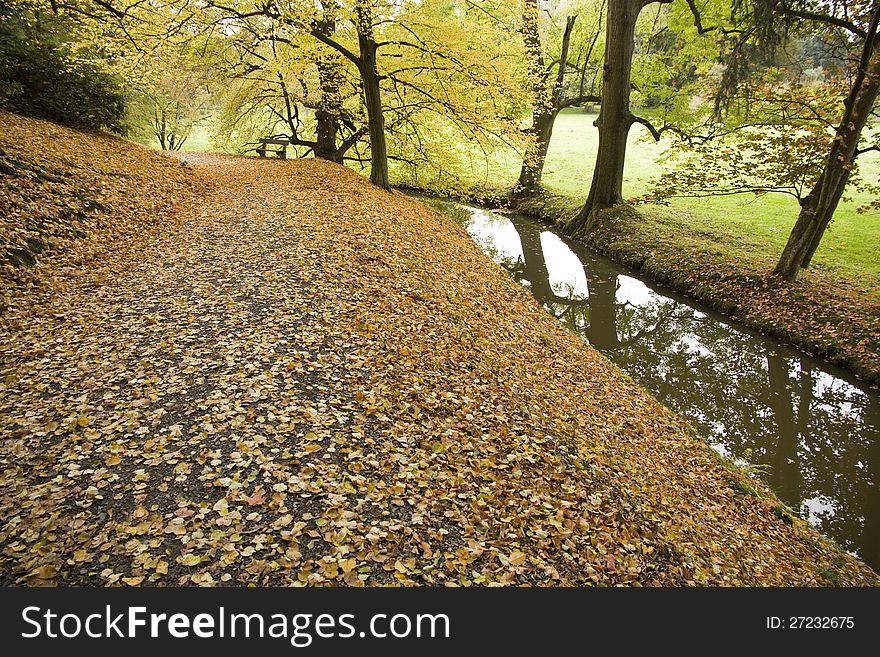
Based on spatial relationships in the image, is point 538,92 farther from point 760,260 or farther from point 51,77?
point 51,77

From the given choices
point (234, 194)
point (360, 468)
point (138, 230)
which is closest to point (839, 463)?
point (360, 468)

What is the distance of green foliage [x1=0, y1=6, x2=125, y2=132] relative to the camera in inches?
479

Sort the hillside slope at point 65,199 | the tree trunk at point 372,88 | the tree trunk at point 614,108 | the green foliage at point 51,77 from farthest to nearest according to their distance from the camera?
the tree trunk at point 614,108
the tree trunk at point 372,88
the green foliage at point 51,77
the hillside slope at point 65,199

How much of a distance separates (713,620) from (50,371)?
6.96 m

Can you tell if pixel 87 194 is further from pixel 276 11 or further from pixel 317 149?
pixel 317 149

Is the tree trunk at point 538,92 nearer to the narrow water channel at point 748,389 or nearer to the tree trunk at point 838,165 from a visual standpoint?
the narrow water channel at point 748,389

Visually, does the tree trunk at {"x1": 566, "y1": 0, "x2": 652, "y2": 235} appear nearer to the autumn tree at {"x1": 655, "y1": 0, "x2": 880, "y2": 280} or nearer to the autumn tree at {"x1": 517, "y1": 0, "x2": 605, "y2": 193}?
the autumn tree at {"x1": 517, "y1": 0, "x2": 605, "y2": 193}

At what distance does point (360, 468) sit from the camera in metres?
4.48

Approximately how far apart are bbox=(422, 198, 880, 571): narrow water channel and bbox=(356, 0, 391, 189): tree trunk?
6233mm

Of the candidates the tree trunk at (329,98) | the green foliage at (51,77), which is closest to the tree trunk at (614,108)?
the tree trunk at (329,98)

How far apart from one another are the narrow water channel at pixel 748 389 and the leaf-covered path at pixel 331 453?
1014 mm

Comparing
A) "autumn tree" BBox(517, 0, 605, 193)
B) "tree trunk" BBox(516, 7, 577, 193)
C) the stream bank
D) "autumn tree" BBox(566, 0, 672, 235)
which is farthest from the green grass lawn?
Result: "autumn tree" BBox(517, 0, 605, 193)

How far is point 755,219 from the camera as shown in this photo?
16922 millimetres

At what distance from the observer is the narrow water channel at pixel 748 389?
21.7ft
